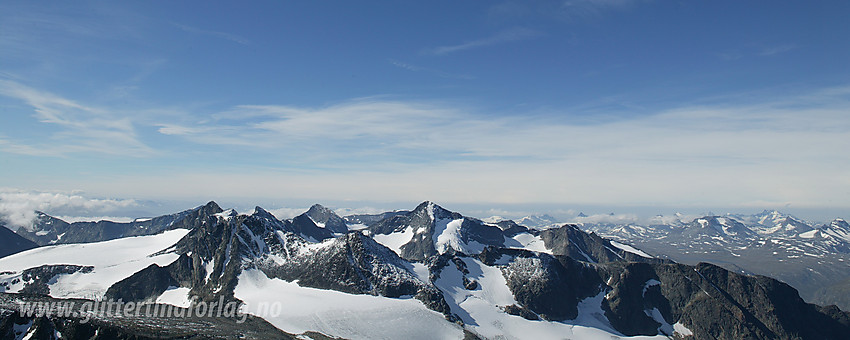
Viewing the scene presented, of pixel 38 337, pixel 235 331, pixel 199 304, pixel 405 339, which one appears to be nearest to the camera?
pixel 38 337

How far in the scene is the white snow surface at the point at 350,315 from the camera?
167000 millimetres

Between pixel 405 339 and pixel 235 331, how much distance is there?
6132 centimetres

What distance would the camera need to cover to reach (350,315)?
17862 cm

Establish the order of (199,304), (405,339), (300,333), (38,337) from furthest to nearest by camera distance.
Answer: (199,304), (405,339), (300,333), (38,337)

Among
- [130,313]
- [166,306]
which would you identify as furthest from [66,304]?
Answer: [166,306]

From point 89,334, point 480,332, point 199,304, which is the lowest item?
point 480,332

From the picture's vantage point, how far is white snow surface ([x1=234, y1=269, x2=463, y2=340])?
167000 mm

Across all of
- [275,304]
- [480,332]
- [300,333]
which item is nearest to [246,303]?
[275,304]

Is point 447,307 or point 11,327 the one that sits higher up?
point 11,327

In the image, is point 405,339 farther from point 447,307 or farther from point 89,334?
point 89,334

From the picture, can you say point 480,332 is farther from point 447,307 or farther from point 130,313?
point 130,313

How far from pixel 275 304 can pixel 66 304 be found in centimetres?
7068

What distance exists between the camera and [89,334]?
329 feet

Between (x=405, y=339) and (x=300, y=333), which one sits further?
(x=405, y=339)
